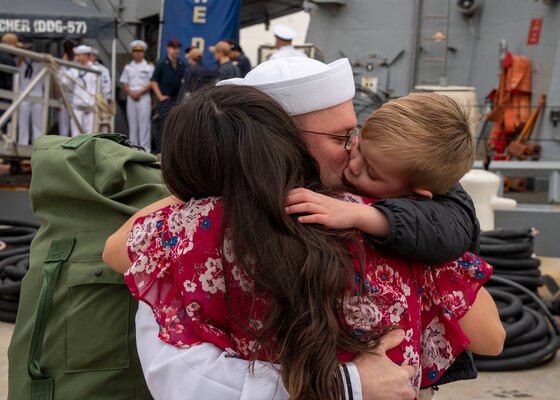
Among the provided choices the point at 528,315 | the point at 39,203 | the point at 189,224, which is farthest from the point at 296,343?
the point at 528,315

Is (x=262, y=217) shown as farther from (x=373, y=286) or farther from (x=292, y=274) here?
(x=373, y=286)

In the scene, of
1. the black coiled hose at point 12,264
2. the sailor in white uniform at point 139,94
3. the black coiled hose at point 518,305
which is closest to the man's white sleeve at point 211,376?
the black coiled hose at point 518,305

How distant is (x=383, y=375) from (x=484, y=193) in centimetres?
568

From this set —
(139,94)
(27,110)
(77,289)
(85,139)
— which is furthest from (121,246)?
(139,94)

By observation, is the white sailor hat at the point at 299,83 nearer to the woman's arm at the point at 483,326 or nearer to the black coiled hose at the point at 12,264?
the woman's arm at the point at 483,326

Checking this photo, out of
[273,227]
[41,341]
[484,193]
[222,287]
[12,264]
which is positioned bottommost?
[12,264]

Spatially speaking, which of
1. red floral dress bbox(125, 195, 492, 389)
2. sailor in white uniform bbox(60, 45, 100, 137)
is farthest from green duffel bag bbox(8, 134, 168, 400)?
sailor in white uniform bbox(60, 45, 100, 137)

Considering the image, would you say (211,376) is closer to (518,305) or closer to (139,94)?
(518,305)

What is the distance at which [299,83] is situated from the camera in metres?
1.58

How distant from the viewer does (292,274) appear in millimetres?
1271

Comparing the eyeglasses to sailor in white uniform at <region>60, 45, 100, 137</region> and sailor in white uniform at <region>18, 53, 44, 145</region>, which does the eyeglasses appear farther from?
sailor in white uniform at <region>18, 53, 44, 145</region>

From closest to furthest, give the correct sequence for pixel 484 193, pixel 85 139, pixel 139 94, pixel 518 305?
pixel 85 139, pixel 518 305, pixel 484 193, pixel 139 94

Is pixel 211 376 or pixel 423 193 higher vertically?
pixel 423 193

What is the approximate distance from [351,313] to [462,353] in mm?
367
